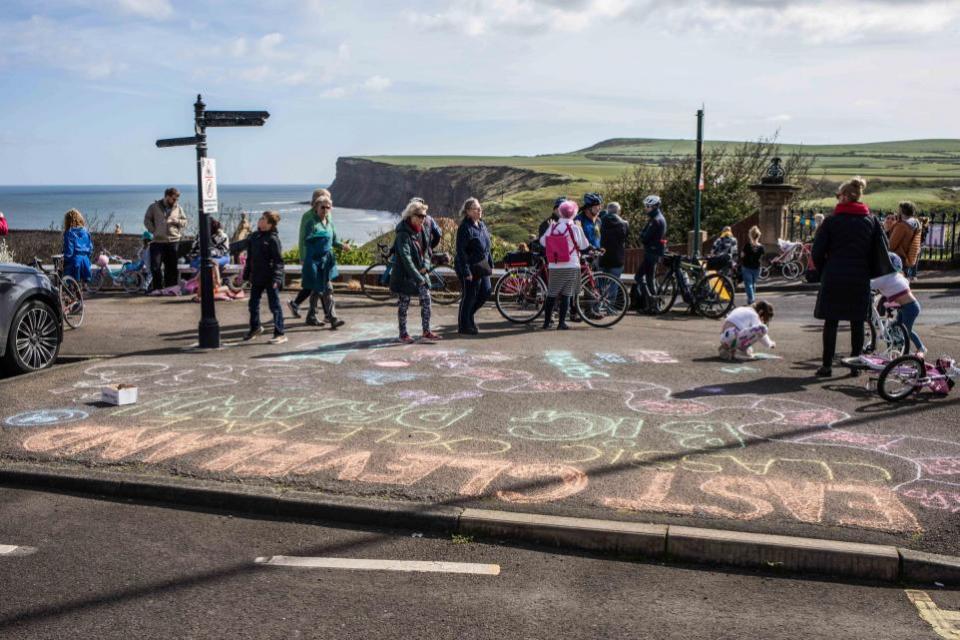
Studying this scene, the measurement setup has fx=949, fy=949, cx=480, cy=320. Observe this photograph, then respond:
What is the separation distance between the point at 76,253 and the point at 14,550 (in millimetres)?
11110

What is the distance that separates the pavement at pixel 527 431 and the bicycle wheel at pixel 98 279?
729cm

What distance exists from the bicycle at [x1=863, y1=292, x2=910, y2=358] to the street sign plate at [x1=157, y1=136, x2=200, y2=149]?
26.0 ft

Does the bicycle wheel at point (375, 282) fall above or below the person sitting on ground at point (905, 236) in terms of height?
below

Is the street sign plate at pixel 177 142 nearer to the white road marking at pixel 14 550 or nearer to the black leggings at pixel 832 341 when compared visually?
the white road marking at pixel 14 550

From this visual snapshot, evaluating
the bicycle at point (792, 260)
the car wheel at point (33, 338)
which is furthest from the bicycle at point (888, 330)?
the bicycle at point (792, 260)

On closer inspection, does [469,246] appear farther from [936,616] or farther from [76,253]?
[936,616]

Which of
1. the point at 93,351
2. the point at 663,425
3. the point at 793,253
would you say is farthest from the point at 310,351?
Result: the point at 793,253

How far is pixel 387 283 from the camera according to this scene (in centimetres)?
1758

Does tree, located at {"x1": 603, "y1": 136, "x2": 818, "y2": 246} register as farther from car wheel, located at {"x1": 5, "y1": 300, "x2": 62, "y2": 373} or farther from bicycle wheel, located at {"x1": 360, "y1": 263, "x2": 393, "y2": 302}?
car wheel, located at {"x1": 5, "y1": 300, "x2": 62, "y2": 373}

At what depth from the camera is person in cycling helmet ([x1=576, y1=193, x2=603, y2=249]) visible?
14352mm

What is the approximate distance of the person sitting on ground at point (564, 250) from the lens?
1302 cm

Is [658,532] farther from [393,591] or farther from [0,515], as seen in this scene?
[0,515]

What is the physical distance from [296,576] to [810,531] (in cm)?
285

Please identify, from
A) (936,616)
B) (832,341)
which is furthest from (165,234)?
(936,616)
